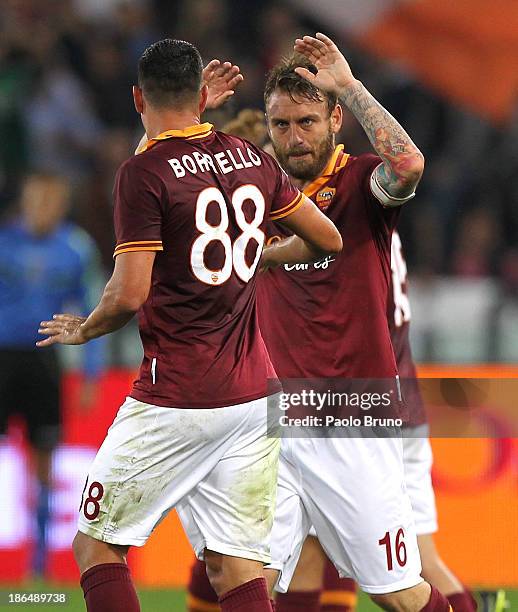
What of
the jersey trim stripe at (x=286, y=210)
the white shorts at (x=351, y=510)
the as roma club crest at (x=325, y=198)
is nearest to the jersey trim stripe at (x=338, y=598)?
the white shorts at (x=351, y=510)

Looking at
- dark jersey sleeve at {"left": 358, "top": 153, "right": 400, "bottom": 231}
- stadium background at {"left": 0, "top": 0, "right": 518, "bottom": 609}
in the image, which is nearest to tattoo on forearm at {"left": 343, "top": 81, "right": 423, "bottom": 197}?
dark jersey sleeve at {"left": 358, "top": 153, "right": 400, "bottom": 231}

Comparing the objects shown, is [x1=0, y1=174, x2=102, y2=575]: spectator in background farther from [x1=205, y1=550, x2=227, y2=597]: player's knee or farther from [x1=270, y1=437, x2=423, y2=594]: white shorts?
[x1=205, y1=550, x2=227, y2=597]: player's knee

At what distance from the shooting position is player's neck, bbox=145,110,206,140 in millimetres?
4367

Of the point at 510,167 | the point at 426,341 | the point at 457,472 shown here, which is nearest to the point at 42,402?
the point at 457,472

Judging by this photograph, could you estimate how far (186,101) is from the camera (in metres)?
4.37

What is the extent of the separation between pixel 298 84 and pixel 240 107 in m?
5.41

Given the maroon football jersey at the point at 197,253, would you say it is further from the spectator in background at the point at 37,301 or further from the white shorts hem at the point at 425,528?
the spectator in background at the point at 37,301

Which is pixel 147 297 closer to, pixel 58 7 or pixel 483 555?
pixel 483 555

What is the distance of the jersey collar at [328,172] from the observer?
5.20 m

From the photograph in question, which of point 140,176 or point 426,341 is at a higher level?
point 140,176

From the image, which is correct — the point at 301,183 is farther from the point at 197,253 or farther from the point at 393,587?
the point at 393,587

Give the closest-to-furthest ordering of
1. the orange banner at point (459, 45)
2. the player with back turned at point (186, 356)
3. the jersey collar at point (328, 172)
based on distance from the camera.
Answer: the player with back turned at point (186, 356) < the jersey collar at point (328, 172) < the orange banner at point (459, 45)

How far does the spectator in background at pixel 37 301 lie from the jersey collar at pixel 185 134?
3855 millimetres

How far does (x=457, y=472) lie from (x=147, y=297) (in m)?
4.07
